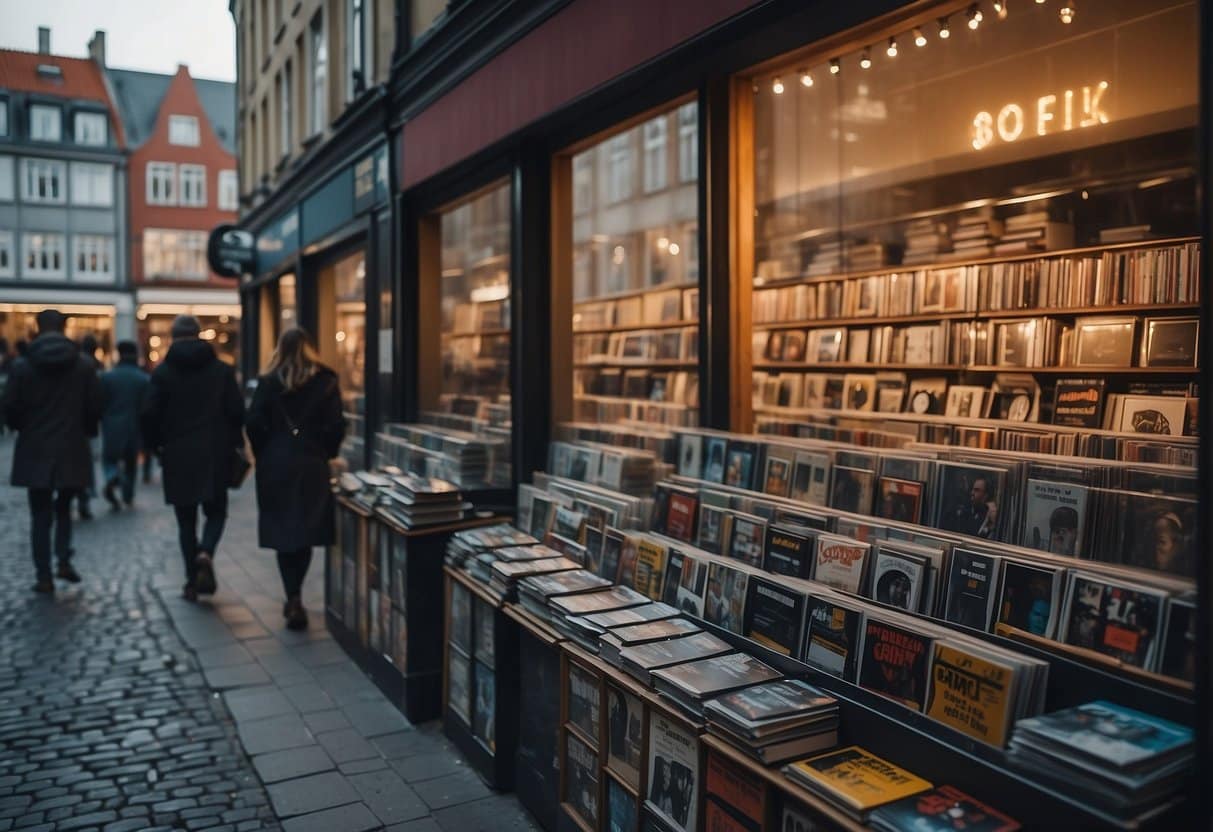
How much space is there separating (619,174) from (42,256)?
31.2 metres

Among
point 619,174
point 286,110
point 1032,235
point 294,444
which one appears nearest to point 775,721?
point 294,444

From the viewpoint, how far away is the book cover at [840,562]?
2.82 metres

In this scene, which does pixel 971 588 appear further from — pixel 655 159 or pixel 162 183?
pixel 162 183

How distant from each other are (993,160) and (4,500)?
11.8 meters

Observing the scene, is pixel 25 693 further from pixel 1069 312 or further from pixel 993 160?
pixel 993 160

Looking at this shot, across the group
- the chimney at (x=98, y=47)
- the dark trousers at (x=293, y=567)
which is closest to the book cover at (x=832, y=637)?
the dark trousers at (x=293, y=567)

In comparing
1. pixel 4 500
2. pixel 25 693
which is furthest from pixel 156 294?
pixel 25 693

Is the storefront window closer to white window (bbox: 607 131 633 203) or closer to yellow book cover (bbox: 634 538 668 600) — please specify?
yellow book cover (bbox: 634 538 668 600)

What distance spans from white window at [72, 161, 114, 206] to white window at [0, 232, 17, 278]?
2723 millimetres

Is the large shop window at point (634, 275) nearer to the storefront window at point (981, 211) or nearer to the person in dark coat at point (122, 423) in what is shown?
the storefront window at point (981, 211)

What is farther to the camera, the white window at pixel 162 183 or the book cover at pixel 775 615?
the white window at pixel 162 183

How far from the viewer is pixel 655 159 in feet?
41.5

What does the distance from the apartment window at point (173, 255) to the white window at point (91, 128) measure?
3.89 m

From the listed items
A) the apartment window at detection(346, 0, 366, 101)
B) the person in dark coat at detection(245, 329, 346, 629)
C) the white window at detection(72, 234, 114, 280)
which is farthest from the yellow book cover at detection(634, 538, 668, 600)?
the white window at detection(72, 234, 114, 280)
